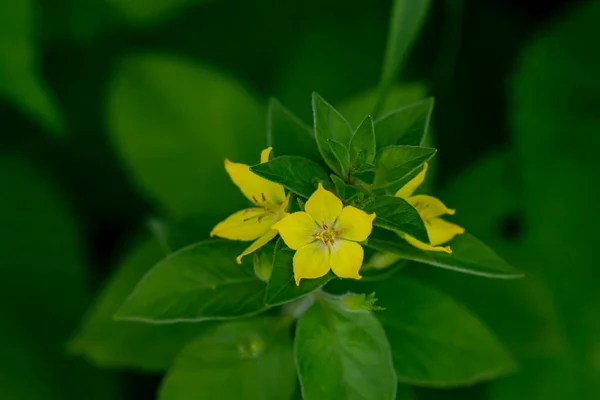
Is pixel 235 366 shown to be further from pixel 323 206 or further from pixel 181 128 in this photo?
pixel 181 128

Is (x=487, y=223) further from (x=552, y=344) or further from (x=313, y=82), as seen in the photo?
(x=313, y=82)

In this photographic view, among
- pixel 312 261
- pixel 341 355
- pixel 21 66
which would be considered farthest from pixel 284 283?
pixel 21 66

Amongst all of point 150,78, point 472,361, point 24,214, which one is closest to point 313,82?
point 150,78

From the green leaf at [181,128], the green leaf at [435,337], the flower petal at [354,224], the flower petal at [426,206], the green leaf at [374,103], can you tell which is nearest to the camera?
the flower petal at [354,224]

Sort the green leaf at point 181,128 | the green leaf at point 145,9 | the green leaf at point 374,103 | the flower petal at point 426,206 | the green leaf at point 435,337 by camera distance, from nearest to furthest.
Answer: the flower petal at point 426,206
the green leaf at point 435,337
the green leaf at point 374,103
the green leaf at point 181,128
the green leaf at point 145,9

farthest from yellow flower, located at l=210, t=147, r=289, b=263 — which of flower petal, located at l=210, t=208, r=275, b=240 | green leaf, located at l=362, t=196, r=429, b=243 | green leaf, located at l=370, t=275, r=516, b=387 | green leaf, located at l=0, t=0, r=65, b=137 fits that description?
green leaf, located at l=0, t=0, r=65, b=137

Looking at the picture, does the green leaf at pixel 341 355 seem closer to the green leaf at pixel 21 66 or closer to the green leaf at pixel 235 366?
the green leaf at pixel 235 366

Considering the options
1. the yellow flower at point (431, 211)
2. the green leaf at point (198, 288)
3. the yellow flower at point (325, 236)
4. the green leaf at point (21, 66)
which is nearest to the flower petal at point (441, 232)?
the yellow flower at point (431, 211)
